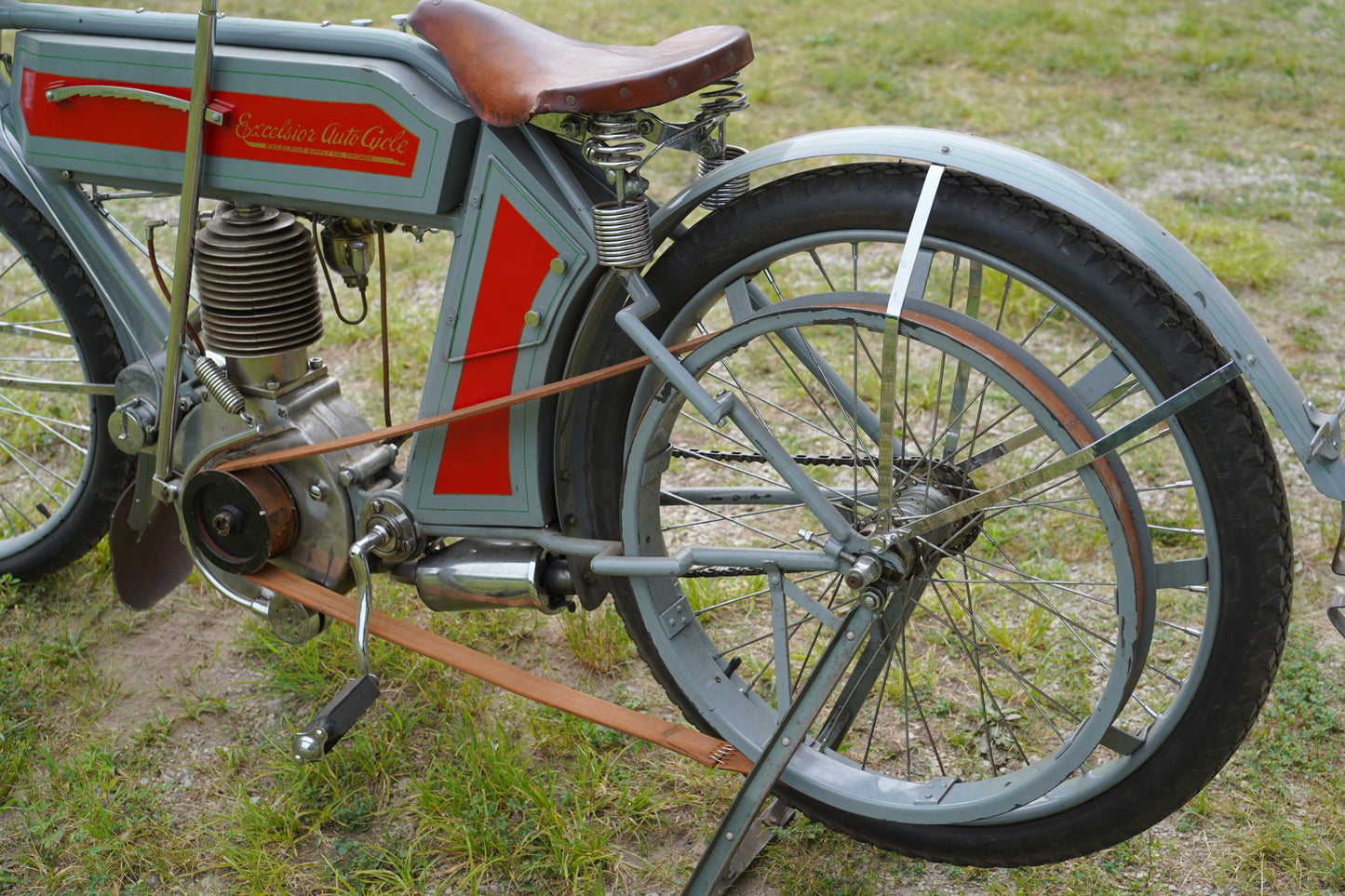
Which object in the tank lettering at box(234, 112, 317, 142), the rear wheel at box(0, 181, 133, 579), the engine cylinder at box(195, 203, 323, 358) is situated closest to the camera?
the tank lettering at box(234, 112, 317, 142)

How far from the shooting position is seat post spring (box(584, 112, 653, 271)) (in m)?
1.89

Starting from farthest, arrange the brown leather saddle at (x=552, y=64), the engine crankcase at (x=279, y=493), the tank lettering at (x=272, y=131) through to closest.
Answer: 1. the engine crankcase at (x=279, y=493)
2. the tank lettering at (x=272, y=131)
3. the brown leather saddle at (x=552, y=64)

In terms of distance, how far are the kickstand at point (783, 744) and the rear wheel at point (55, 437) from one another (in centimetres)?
161

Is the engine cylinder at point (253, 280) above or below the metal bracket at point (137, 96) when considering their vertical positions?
below

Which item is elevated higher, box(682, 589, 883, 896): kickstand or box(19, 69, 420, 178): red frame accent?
box(19, 69, 420, 178): red frame accent

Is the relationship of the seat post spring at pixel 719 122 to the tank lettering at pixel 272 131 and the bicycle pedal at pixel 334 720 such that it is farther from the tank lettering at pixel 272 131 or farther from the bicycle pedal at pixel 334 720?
the bicycle pedal at pixel 334 720

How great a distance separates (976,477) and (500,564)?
157 centimetres

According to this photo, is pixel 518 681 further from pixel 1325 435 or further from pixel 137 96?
pixel 1325 435

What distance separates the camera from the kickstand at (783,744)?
6.37 feet

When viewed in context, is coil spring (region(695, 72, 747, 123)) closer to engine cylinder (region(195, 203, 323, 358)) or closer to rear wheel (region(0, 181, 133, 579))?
engine cylinder (region(195, 203, 323, 358))

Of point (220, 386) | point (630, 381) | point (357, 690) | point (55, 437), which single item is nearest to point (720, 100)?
point (630, 381)

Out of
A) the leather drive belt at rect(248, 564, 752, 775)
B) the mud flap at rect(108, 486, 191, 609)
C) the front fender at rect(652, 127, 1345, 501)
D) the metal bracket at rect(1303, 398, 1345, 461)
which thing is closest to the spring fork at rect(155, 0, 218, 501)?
the mud flap at rect(108, 486, 191, 609)

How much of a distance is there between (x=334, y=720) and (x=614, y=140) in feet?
3.80

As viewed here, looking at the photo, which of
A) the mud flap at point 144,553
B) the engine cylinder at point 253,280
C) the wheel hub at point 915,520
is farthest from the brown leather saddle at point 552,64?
the mud flap at point 144,553
